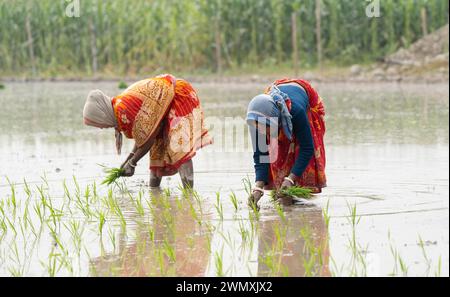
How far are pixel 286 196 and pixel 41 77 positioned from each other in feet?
67.0

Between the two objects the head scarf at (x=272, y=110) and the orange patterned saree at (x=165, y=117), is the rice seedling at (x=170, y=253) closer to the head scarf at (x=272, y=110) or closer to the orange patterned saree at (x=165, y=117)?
the head scarf at (x=272, y=110)

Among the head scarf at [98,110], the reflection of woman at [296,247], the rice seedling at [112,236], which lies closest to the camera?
the reflection of woman at [296,247]

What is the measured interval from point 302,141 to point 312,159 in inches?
11.5

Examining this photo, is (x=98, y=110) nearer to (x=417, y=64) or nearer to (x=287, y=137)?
(x=287, y=137)

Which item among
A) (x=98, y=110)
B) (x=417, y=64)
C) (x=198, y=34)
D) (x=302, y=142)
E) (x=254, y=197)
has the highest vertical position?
(x=198, y=34)

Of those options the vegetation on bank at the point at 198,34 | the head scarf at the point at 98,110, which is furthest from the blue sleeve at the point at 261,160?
the vegetation on bank at the point at 198,34

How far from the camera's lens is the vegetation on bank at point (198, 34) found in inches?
967

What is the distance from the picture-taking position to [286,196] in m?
6.97

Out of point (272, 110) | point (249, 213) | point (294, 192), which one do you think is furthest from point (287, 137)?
point (249, 213)

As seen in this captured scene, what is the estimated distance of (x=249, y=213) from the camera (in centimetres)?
665

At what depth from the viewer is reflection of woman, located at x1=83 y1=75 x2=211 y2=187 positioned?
7.54 meters

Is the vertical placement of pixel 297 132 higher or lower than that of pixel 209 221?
higher
